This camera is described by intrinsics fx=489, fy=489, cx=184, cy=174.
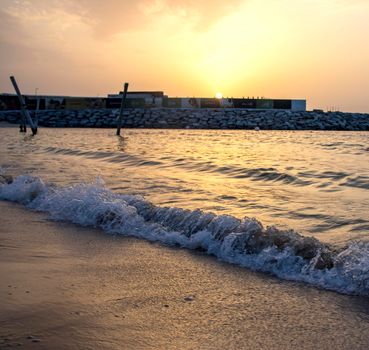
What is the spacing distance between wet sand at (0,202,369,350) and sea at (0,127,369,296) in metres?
0.28

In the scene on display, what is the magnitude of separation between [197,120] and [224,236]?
34.4 meters

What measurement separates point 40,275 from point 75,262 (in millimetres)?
418

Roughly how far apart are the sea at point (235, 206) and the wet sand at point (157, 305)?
0.92ft

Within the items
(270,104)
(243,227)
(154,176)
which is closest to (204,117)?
(270,104)

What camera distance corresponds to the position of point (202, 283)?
3.12 metres

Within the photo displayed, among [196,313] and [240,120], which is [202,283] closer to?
[196,313]

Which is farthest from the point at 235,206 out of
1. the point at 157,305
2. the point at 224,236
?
the point at 157,305

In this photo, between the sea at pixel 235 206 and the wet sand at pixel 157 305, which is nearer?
the wet sand at pixel 157 305

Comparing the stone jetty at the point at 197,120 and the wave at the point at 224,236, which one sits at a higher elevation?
the stone jetty at the point at 197,120

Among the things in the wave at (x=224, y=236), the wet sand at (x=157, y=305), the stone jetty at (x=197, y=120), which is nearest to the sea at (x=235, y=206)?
the wave at (x=224, y=236)

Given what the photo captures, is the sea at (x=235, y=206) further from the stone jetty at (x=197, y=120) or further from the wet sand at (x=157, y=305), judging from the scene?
the stone jetty at (x=197, y=120)

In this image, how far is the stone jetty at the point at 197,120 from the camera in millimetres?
36688

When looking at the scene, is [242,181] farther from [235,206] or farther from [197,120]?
[197,120]


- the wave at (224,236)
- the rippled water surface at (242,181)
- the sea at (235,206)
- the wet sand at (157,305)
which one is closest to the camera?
the wet sand at (157,305)
